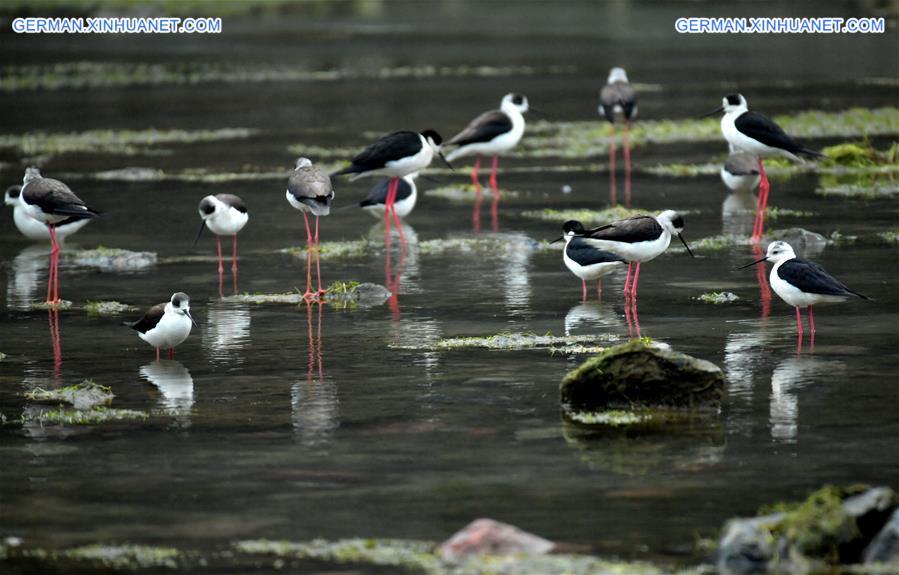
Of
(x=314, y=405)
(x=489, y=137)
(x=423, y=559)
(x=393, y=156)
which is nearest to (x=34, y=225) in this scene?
(x=393, y=156)

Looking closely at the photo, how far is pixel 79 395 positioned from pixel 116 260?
22.3 feet

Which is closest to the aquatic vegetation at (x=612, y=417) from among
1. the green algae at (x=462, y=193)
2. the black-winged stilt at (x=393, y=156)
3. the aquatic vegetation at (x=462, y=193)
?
the black-winged stilt at (x=393, y=156)

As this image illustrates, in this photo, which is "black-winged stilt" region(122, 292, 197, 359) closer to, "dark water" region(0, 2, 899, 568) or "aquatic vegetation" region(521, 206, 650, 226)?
"dark water" region(0, 2, 899, 568)

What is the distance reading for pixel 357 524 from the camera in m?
8.84

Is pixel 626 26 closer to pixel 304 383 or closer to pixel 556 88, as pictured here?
pixel 556 88

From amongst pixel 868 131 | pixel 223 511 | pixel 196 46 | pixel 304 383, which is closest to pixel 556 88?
pixel 868 131

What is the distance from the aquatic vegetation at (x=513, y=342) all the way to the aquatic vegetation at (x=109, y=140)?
57.2 feet

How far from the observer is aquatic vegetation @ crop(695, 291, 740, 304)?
49.9ft

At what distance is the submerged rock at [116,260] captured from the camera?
18312mm

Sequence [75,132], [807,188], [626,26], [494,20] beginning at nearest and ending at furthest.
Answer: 1. [807,188]
2. [75,132]
3. [626,26]
4. [494,20]

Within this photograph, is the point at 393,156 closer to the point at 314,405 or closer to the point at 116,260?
the point at 116,260

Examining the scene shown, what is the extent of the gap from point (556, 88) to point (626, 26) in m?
25.4

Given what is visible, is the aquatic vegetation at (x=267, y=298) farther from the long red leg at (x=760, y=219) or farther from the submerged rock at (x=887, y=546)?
the submerged rock at (x=887, y=546)

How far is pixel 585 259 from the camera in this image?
50.9 feet
